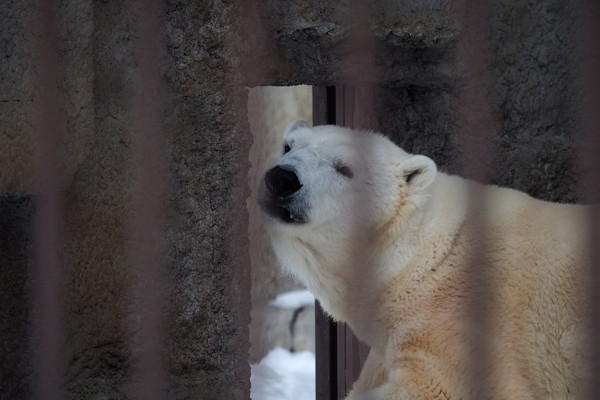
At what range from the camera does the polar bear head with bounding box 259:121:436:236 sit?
2428mm

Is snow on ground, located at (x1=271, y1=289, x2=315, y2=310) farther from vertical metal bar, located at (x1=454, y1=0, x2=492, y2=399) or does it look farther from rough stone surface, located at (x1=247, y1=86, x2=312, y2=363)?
vertical metal bar, located at (x1=454, y1=0, x2=492, y2=399)

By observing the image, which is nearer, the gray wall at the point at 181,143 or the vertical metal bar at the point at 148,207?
the gray wall at the point at 181,143

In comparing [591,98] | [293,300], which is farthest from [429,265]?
[293,300]

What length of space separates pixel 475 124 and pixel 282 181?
3.17ft

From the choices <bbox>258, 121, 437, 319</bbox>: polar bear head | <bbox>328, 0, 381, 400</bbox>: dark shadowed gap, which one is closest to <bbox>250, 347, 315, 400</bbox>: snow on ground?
<bbox>328, 0, 381, 400</bbox>: dark shadowed gap

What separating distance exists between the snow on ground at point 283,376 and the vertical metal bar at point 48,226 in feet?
7.55

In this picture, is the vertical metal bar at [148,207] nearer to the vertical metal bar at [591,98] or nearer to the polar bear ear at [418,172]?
the polar bear ear at [418,172]

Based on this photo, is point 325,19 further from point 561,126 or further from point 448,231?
point 561,126

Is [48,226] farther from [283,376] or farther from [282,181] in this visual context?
[283,376]

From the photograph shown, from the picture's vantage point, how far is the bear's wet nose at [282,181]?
241 cm

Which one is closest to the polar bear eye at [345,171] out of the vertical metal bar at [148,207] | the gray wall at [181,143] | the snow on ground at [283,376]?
the gray wall at [181,143]

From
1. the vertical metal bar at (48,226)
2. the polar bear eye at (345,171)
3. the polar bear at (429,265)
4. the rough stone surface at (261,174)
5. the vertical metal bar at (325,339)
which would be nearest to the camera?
the vertical metal bar at (48,226)

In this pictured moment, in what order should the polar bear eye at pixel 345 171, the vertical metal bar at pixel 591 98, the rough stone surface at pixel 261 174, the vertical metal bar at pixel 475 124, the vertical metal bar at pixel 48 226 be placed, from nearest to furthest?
1. the vertical metal bar at pixel 48 226
2. the vertical metal bar at pixel 475 124
3. the polar bear eye at pixel 345 171
4. the vertical metal bar at pixel 591 98
5. the rough stone surface at pixel 261 174

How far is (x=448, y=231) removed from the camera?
8.22 feet
